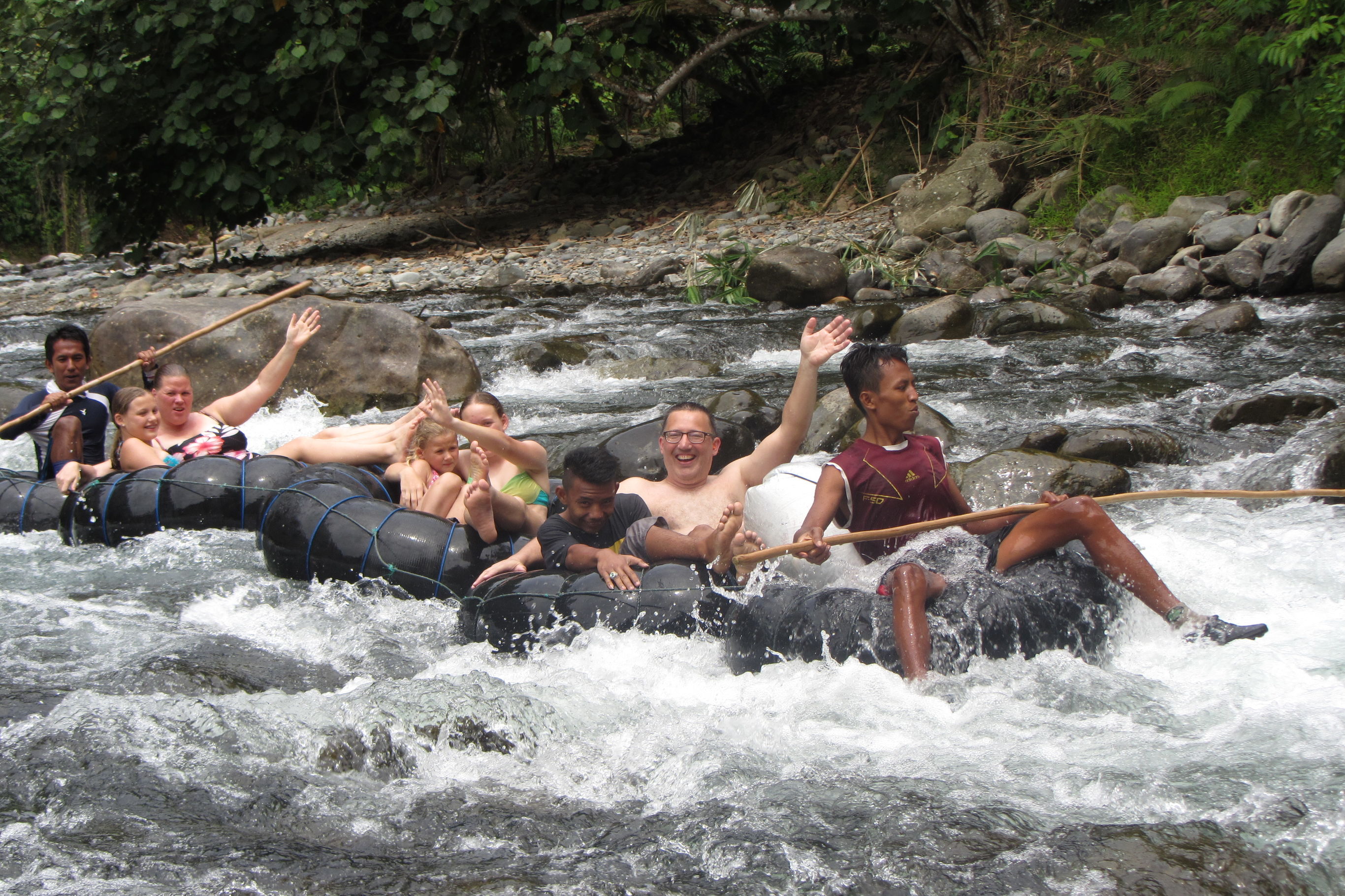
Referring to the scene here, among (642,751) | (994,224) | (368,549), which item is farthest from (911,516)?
(994,224)

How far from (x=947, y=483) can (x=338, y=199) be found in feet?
65.1

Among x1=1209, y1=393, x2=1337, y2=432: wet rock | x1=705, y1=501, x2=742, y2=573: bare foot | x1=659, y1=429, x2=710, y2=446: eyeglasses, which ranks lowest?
x1=1209, y1=393, x2=1337, y2=432: wet rock

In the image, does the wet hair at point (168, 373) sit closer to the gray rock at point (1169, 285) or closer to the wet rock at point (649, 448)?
the wet rock at point (649, 448)

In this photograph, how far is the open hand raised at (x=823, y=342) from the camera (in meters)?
3.99

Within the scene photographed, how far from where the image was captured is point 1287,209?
977cm

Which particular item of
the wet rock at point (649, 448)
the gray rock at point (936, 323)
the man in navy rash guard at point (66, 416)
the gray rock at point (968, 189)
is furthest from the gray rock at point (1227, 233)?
the man in navy rash guard at point (66, 416)

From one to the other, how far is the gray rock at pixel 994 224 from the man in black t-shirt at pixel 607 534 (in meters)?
8.05

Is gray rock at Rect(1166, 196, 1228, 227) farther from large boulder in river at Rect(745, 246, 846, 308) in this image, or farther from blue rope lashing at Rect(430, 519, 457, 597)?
blue rope lashing at Rect(430, 519, 457, 597)

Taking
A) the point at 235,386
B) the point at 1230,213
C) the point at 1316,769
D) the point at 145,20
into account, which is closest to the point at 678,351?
the point at 235,386

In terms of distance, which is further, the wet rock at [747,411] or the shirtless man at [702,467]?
the wet rock at [747,411]

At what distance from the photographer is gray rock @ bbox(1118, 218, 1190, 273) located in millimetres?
10359

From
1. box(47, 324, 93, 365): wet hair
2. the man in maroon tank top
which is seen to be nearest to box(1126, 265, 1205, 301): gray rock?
the man in maroon tank top

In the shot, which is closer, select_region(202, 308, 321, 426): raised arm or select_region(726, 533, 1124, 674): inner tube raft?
select_region(726, 533, 1124, 674): inner tube raft

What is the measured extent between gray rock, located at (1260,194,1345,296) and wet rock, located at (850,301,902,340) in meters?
2.98
